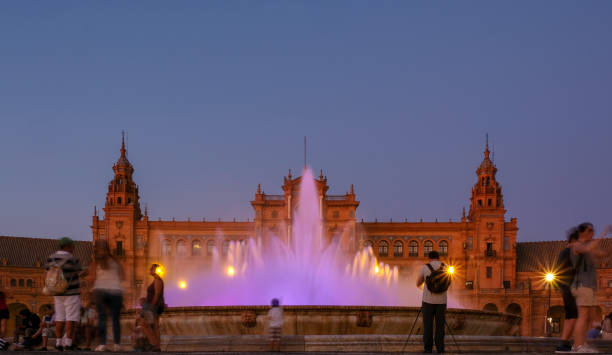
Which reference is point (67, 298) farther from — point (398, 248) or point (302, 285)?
point (398, 248)

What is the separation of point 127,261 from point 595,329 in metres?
65.5

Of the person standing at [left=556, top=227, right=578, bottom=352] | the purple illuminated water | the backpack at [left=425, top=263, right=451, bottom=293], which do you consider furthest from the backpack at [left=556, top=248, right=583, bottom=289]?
the purple illuminated water

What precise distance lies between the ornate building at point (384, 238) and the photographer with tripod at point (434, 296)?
215 ft

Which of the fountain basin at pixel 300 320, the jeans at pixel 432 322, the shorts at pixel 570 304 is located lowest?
the fountain basin at pixel 300 320

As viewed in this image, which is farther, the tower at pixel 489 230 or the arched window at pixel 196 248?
the arched window at pixel 196 248

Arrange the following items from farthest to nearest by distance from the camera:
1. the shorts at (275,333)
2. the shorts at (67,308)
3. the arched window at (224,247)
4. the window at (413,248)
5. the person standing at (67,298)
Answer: the window at (413,248), the arched window at (224,247), the shorts at (275,333), the shorts at (67,308), the person standing at (67,298)

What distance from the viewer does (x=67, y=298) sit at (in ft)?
44.3

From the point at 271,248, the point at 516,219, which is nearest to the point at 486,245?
the point at 516,219

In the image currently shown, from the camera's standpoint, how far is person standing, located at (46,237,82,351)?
13.4 metres

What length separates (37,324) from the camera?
19734 millimetres

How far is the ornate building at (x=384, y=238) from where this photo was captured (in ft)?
263

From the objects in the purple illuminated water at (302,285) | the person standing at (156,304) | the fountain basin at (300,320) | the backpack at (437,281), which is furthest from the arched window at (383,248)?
the backpack at (437,281)

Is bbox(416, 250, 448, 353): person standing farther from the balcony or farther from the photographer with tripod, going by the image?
the balcony

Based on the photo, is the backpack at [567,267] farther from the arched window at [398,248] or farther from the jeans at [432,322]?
the arched window at [398,248]
